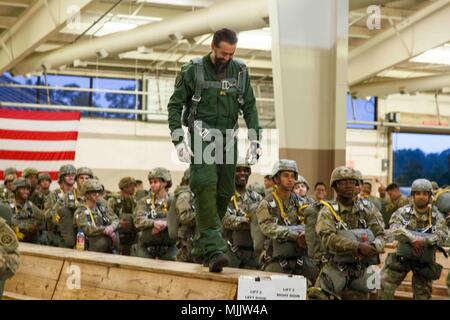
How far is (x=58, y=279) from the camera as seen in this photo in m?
9.68

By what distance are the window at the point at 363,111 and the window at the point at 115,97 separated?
22.7 feet

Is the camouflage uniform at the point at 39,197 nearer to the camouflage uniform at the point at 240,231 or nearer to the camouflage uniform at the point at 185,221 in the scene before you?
the camouflage uniform at the point at 185,221

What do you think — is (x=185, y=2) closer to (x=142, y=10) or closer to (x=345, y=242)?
(x=142, y=10)

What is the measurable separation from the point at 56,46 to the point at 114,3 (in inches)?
225

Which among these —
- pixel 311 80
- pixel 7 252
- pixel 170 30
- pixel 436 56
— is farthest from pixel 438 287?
pixel 436 56

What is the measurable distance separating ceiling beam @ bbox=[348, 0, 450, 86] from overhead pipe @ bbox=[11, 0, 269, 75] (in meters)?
4.14

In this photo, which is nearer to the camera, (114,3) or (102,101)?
(114,3)

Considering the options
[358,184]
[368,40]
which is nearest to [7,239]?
[358,184]

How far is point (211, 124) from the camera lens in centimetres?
726

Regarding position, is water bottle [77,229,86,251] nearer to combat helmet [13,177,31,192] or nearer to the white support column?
the white support column

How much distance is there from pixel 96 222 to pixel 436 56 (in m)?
13.6

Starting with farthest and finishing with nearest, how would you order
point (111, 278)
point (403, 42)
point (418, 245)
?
point (403, 42), point (418, 245), point (111, 278)

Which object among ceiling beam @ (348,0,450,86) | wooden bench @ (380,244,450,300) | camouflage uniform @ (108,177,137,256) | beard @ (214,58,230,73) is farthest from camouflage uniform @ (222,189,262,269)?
ceiling beam @ (348,0,450,86)
